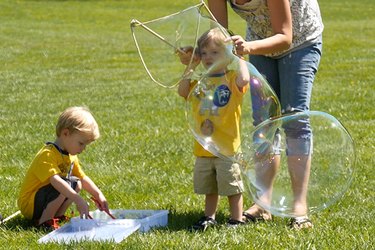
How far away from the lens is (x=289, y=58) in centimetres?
471

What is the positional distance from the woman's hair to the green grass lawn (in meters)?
0.98

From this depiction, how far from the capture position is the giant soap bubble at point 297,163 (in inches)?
175

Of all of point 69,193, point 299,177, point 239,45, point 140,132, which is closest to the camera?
point 239,45

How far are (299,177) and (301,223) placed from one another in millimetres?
254

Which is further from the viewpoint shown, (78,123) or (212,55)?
(78,123)

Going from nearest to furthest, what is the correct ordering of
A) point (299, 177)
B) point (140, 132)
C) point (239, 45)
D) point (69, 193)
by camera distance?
1. point (239, 45)
2. point (299, 177)
3. point (69, 193)
4. point (140, 132)

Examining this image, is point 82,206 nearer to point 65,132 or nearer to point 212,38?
point 65,132

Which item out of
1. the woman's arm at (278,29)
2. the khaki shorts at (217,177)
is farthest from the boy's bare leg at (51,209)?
the woman's arm at (278,29)

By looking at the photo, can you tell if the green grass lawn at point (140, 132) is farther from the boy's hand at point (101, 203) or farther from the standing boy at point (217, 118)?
the boy's hand at point (101, 203)

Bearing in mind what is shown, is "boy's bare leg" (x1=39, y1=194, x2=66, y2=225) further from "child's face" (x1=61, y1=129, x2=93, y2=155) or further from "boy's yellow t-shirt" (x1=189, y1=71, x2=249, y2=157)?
"boy's yellow t-shirt" (x1=189, y1=71, x2=249, y2=157)

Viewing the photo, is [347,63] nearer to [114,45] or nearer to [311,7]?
[114,45]

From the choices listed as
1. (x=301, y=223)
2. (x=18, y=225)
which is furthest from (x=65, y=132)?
(x=301, y=223)

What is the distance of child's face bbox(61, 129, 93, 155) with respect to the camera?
4.79m

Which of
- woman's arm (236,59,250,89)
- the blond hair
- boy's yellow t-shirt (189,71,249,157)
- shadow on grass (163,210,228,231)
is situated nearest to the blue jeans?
boy's yellow t-shirt (189,71,249,157)
